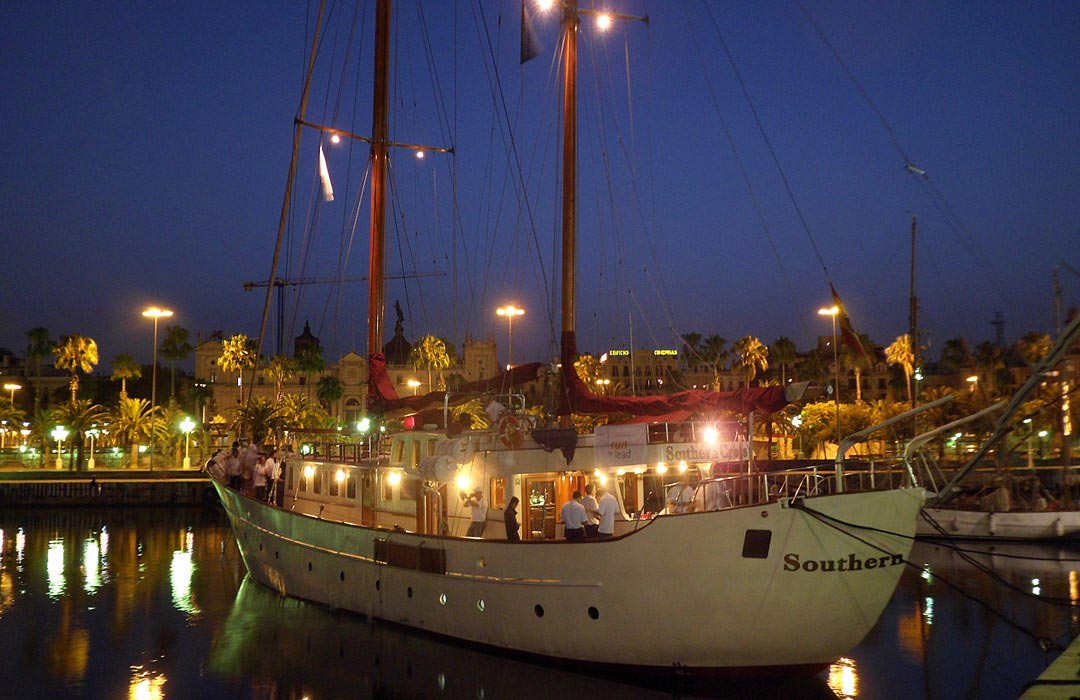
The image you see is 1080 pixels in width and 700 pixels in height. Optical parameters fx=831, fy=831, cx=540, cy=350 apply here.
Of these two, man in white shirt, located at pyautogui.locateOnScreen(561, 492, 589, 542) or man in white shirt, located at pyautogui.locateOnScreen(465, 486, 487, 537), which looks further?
man in white shirt, located at pyautogui.locateOnScreen(465, 486, 487, 537)

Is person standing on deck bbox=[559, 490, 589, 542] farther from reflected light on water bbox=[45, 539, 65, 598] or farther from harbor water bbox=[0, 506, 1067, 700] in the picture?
reflected light on water bbox=[45, 539, 65, 598]

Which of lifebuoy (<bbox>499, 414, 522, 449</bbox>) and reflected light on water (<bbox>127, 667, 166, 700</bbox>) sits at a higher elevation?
lifebuoy (<bbox>499, 414, 522, 449</bbox>)

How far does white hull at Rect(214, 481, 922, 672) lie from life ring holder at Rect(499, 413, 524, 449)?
2325 mm

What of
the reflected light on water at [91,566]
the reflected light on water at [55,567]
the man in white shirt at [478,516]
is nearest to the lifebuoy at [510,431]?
the man in white shirt at [478,516]

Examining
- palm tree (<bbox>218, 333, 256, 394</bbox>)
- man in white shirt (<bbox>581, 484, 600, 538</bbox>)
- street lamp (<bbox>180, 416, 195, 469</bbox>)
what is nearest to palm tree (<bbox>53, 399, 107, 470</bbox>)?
street lamp (<bbox>180, 416, 195, 469</bbox>)

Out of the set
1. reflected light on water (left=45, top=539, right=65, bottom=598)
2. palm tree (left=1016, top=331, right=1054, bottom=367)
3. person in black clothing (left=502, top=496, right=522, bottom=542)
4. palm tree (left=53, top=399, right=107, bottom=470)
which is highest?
palm tree (left=1016, top=331, right=1054, bottom=367)

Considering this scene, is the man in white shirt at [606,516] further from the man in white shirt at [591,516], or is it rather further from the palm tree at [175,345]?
the palm tree at [175,345]

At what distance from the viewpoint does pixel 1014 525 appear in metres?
31.0

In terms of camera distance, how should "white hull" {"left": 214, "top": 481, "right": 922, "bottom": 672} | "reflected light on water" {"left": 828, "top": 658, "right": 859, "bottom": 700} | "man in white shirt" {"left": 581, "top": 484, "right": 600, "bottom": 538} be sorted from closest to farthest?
"white hull" {"left": 214, "top": 481, "right": 922, "bottom": 672}, "reflected light on water" {"left": 828, "top": 658, "right": 859, "bottom": 700}, "man in white shirt" {"left": 581, "top": 484, "right": 600, "bottom": 538}

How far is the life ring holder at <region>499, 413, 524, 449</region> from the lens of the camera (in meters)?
16.5

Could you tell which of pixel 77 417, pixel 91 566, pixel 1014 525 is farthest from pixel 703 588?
pixel 77 417

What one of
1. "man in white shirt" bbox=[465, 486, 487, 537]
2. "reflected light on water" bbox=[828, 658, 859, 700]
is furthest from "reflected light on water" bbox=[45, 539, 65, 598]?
"reflected light on water" bbox=[828, 658, 859, 700]

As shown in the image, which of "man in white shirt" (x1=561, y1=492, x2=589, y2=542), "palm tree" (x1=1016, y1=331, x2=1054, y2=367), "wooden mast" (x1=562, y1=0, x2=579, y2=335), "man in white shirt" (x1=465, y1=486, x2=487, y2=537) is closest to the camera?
"man in white shirt" (x1=561, y1=492, x2=589, y2=542)

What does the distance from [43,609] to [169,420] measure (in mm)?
40764
